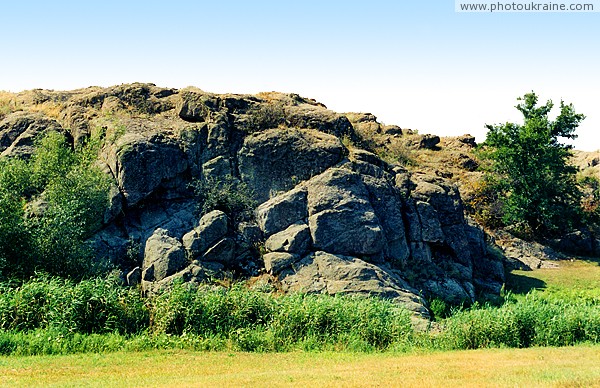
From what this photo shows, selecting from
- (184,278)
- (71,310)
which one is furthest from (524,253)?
(71,310)

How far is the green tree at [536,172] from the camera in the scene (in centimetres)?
4275

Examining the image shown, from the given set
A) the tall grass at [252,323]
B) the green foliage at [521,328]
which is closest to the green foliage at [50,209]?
the tall grass at [252,323]

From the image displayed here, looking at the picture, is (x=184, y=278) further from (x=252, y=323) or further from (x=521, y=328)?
(x=521, y=328)

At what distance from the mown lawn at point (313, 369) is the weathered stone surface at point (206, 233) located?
10469 millimetres

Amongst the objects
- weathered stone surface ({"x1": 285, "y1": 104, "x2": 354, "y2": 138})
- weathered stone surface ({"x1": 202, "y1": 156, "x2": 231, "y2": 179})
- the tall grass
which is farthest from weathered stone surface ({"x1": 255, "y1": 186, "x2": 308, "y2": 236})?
the tall grass

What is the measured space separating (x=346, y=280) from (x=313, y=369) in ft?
38.0

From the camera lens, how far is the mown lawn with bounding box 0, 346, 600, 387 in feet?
44.3

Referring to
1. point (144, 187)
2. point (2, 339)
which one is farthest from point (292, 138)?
point (2, 339)

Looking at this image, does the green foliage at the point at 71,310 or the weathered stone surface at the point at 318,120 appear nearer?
the green foliage at the point at 71,310

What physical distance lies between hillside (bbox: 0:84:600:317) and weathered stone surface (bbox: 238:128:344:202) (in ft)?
0.22

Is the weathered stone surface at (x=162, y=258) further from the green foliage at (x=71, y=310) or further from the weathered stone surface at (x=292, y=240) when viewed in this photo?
the green foliage at (x=71, y=310)

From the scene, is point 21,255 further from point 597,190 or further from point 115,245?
point 597,190

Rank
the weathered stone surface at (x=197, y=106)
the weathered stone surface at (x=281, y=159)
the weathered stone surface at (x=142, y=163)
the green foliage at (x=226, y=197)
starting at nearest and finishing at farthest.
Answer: the weathered stone surface at (x=142, y=163) → the green foliage at (x=226, y=197) → the weathered stone surface at (x=281, y=159) → the weathered stone surface at (x=197, y=106)

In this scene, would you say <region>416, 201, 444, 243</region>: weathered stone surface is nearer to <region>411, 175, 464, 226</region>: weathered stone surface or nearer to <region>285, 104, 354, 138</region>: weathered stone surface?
<region>411, 175, 464, 226</region>: weathered stone surface
